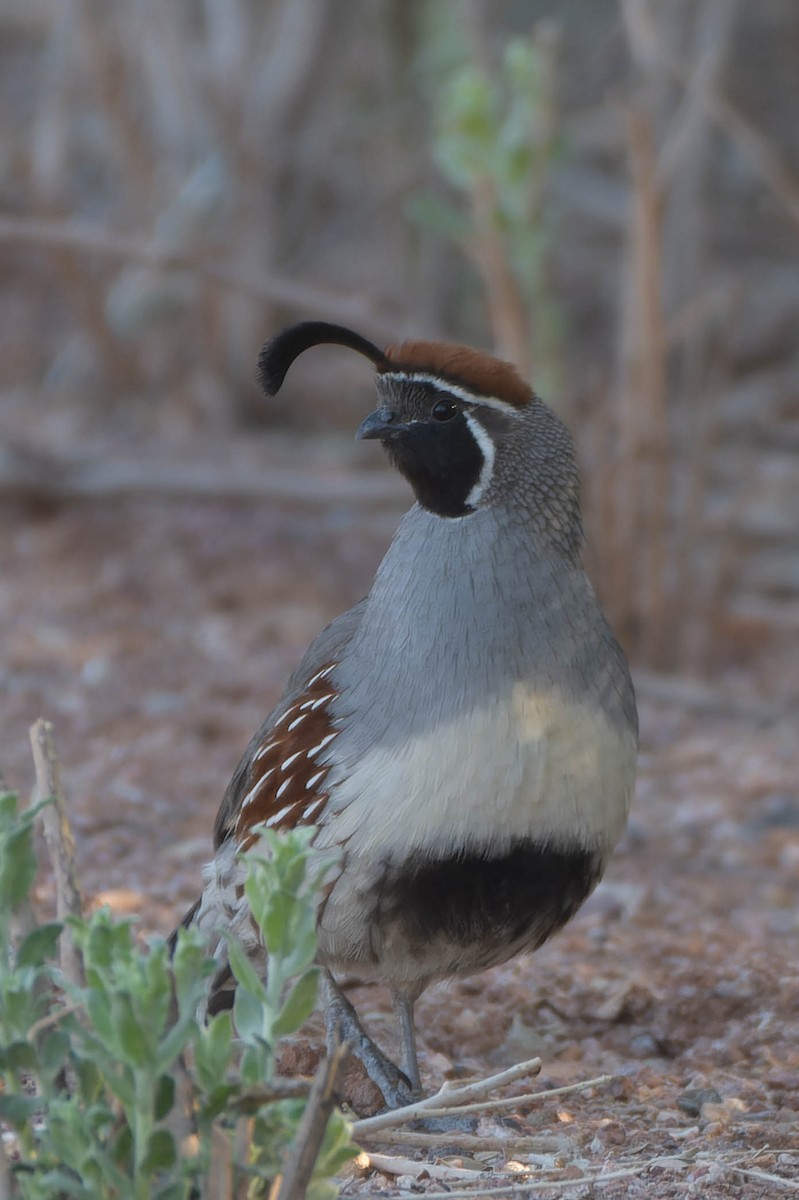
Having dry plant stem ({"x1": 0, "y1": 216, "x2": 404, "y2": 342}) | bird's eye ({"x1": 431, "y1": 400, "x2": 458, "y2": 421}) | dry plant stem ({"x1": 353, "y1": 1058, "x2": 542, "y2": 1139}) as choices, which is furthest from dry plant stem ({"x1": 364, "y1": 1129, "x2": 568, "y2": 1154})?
dry plant stem ({"x1": 0, "y1": 216, "x2": 404, "y2": 342})

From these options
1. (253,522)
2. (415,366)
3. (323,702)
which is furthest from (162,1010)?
(253,522)

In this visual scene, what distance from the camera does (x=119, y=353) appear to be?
25.3ft

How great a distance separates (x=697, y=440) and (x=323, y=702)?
3060mm

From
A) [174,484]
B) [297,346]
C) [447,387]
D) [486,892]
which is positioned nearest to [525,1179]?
[486,892]

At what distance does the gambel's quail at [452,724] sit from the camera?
2725 millimetres

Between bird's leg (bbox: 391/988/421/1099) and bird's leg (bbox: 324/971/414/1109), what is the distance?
28 mm

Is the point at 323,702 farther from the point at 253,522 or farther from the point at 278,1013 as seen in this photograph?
the point at 253,522

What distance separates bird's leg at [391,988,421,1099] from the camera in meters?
2.98

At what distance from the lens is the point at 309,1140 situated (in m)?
1.77

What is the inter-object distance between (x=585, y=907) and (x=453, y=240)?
13.1ft

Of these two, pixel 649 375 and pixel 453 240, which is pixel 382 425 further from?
pixel 453 240

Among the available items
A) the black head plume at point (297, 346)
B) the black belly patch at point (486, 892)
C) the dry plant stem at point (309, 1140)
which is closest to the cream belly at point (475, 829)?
the black belly patch at point (486, 892)

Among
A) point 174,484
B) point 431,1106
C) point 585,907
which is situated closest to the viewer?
point 431,1106

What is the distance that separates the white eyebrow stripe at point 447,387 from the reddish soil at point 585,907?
1212 mm
